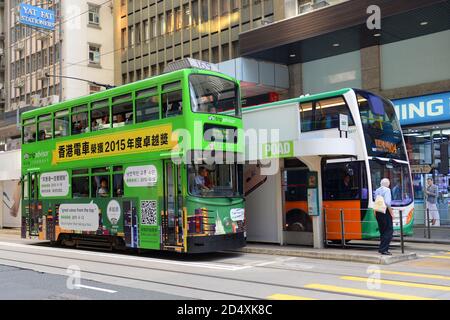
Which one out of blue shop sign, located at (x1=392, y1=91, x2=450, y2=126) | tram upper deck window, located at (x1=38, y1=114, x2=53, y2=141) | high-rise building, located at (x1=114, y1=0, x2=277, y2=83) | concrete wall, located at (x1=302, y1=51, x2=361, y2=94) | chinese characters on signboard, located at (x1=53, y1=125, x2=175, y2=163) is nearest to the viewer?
chinese characters on signboard, located at (x1=53, y1=125, x2=175, y2=163)

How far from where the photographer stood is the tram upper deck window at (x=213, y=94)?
1263 centimetres

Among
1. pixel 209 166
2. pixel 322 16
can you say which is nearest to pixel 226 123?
pixel 209 166

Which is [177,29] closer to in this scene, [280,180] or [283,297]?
[280,180]

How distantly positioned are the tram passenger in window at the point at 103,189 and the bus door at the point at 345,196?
591 cm

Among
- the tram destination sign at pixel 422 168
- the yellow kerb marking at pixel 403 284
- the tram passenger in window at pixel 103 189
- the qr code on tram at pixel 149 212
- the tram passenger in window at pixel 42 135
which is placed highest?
the tram passenger in window at pixel 42 135

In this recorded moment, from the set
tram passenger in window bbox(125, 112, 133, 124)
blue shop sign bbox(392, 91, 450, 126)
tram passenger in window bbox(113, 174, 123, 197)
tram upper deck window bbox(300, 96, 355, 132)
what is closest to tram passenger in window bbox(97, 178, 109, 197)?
tram passenger in window bbox(113, 174, 123, 197)

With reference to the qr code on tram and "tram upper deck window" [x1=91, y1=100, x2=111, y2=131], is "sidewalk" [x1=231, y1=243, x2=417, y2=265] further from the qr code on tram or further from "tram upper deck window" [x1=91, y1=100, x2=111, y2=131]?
"tram upper deck window" [x1=91, y1=100, x2=111, y2=131]

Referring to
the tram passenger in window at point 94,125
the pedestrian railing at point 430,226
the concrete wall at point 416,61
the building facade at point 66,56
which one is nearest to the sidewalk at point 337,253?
the pedestrian railing at point 430,226

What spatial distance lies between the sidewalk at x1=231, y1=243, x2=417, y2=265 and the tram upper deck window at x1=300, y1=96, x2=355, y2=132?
3.26m

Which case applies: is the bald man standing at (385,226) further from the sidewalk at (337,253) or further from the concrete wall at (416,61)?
the concrete wall at (416,61)

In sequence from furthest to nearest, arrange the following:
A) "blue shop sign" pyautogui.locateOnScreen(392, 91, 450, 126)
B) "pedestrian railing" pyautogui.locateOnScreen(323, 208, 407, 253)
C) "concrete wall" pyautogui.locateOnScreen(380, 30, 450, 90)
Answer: "concrete wall" pyautogui.locateOnScreen(380, 30, 450, 90), "blue shop sign" pyautogui.locateOnScreen(392, 91, 450, 126), "pedestrian railing" pyautogui.locateOnScreen(323, 208, 407, 253)

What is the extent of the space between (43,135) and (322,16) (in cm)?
1095

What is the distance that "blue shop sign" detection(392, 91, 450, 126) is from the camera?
64.4 feet
